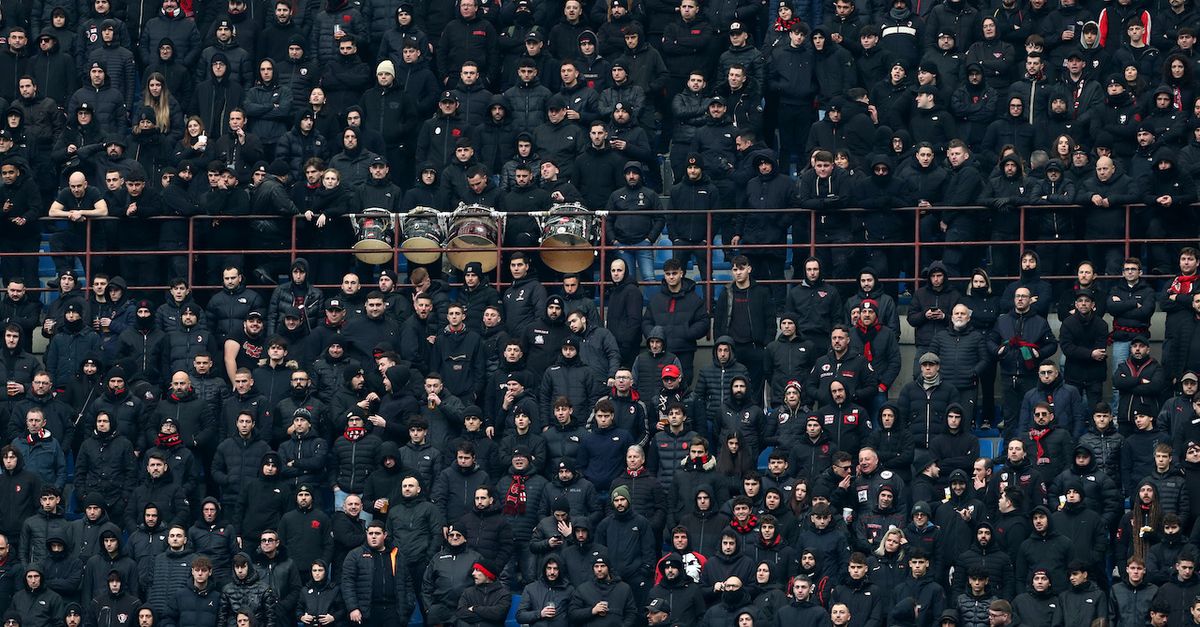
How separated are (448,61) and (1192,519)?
998 centimetres

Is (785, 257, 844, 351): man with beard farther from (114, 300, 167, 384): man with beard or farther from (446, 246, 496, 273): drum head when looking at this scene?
(114, 300, 167, 384): man with beard

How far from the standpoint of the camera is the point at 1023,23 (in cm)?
3306

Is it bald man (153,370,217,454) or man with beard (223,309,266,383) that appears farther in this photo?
man with beard (223,309,266,383)

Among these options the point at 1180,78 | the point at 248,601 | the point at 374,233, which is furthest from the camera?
the point at 1180,78

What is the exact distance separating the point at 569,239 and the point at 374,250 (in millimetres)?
1919

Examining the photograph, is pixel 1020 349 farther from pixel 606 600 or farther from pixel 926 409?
pixel 606 600

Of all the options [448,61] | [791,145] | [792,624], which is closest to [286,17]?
[448,61]

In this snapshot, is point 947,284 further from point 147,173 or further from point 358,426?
point 147,173

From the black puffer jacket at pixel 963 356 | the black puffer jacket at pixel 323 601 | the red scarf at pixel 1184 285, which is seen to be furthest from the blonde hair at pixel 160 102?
the red scarf at pixel 1184 285

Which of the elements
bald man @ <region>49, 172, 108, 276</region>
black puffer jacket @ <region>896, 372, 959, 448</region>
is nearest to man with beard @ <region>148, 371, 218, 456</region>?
bald man @ <region>49, 172, 108, 276</region>

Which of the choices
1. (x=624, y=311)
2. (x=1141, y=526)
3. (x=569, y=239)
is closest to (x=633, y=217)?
(x=569, y=239)

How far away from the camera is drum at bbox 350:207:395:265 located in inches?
1209

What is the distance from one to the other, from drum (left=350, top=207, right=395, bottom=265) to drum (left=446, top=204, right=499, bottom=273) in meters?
0.64

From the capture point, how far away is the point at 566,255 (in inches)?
1198
